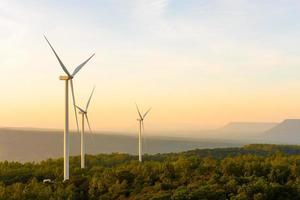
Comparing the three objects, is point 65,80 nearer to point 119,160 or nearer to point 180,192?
point 180,192

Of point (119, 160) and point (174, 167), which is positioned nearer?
point (174, 167)

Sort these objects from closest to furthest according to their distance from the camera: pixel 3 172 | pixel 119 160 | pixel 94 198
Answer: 1. pixel 94 198
2. pixel 3 172
3. pixel 119 160

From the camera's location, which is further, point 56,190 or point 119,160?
point 119,160

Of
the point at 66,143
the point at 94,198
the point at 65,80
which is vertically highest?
the point at 65,80

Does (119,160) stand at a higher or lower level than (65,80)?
lower

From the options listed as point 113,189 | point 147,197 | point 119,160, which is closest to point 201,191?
point 147,197

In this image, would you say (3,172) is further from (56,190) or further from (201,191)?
(201,191)

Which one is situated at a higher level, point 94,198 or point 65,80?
point 65,80

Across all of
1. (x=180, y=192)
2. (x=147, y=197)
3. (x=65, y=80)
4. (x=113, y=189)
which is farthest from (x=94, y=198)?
(x=65, y=80)

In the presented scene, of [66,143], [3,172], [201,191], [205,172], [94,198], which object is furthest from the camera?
[3,172]

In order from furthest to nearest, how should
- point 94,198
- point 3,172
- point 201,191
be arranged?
point 3,172 < point 94,198 < point 201,191
